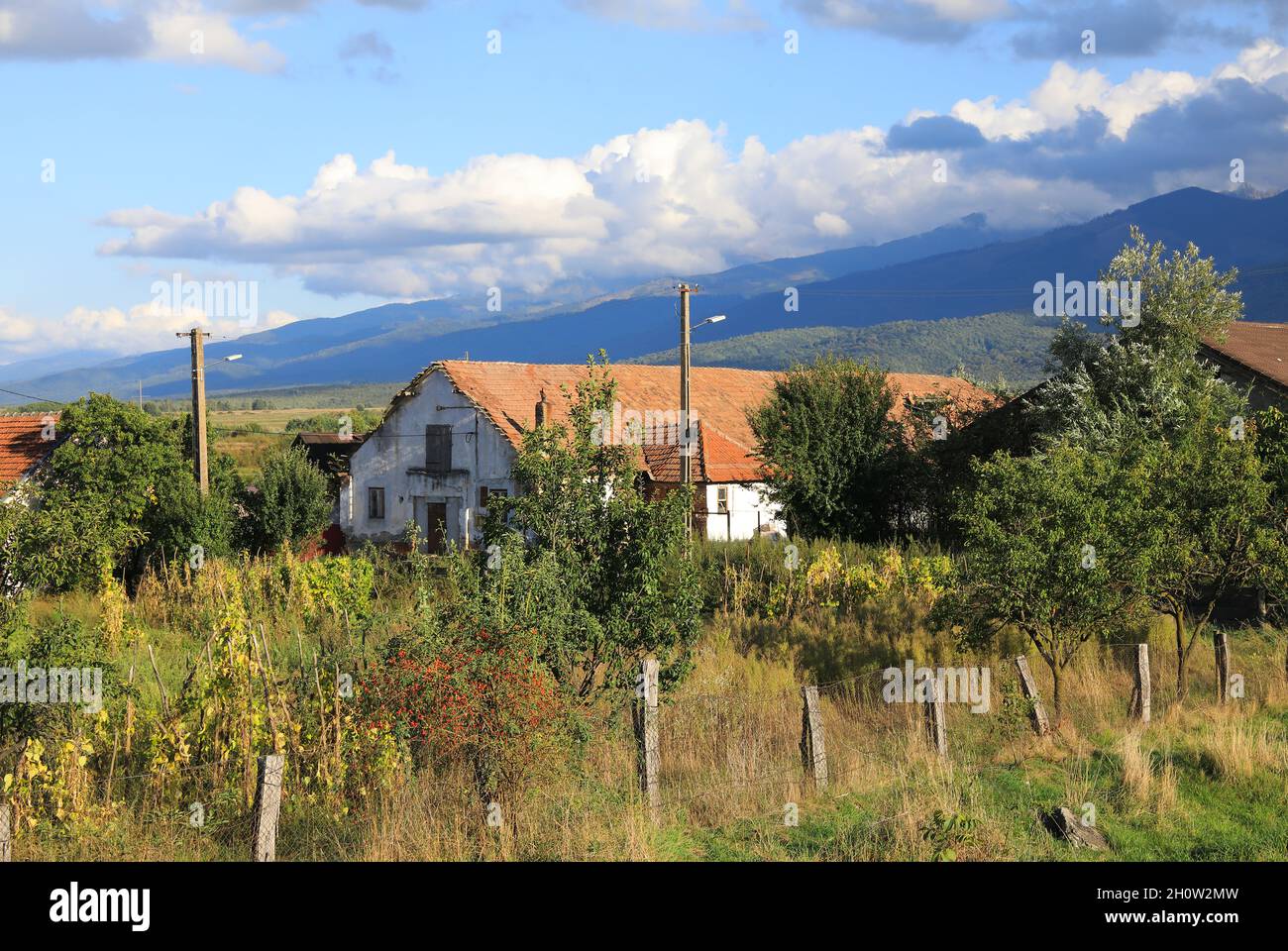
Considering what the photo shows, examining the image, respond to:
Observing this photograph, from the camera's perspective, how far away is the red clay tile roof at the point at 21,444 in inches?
1331

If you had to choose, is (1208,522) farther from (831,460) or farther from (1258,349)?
(831,460)

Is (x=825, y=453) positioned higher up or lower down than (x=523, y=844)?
higher up

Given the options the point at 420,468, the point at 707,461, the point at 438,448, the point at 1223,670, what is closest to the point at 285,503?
the point at 420,468

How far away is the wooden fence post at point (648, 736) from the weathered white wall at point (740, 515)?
26.5 metres

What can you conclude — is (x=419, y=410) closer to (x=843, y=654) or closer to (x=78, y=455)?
(x=78, y=455)

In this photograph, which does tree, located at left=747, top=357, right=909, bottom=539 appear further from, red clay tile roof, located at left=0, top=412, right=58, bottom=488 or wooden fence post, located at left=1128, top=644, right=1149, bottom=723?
red clay tile roof, located at left=0, top=412, right=58, bottom=488

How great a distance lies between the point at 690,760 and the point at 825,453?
64.1ft

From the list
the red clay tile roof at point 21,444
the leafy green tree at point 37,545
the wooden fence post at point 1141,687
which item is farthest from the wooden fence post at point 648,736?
the red clay tile roof at point 21,444

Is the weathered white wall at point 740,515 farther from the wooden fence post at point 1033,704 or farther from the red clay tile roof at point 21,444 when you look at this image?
the wooden fence post at point 1033,704

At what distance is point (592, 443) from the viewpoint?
11.9 meters

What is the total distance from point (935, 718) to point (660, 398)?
114 ft

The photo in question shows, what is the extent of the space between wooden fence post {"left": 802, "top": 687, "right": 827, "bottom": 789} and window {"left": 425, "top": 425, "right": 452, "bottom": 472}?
30.5m
